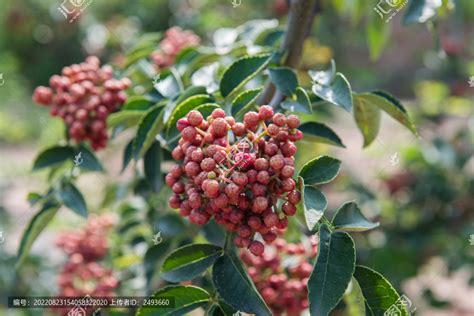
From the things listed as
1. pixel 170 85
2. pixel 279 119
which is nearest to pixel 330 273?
pixel 279 119

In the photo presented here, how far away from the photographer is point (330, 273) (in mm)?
810

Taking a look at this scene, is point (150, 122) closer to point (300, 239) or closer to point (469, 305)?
point (300, 239)

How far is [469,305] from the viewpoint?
3.12 meters

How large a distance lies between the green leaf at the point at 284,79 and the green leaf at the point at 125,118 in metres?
0.28

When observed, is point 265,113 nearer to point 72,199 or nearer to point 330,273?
point 330,273

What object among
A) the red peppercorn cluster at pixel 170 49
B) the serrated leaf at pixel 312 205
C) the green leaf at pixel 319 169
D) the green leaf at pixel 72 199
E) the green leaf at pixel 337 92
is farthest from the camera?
the red peppercorn cluster at pixel 170 49

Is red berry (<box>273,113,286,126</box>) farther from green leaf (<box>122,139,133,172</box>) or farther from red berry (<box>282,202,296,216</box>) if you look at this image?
green leaf (<box>122,139,133,172</box>)

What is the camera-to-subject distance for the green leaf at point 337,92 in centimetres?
101

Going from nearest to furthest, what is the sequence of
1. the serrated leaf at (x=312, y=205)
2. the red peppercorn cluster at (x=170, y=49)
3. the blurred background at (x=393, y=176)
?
the serrated leaf at (x=312, y=205)
the red peppercorn cluster at (x=170, y=49)
the blurred background at (x=393, y=176)

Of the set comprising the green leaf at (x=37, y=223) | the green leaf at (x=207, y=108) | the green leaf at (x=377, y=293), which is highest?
the green leaf at (x=207, y=108)

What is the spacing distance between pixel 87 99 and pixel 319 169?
0.58 m

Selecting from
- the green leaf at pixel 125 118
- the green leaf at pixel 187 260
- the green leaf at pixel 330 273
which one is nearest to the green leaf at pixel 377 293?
the green leaf at pixel 330 273

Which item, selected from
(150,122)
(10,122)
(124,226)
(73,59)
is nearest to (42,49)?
(73,59)

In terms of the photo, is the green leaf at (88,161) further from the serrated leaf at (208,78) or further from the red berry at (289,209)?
the red berry at (289,209)
